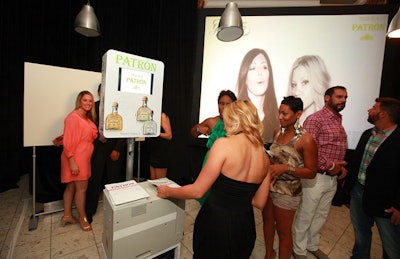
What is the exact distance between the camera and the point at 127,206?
116cm

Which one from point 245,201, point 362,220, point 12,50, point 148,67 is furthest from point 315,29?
point 12,50

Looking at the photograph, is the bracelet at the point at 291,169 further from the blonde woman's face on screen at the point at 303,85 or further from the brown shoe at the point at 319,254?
the blonde woman's face on screen at the point at 303,85

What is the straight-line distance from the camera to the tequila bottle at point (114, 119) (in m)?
1.19

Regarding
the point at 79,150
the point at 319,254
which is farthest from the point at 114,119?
the point at 319,254

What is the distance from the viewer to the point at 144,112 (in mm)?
1342

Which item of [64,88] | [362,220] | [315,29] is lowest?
[362,220]

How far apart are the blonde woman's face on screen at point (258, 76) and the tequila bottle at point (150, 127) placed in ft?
6.85

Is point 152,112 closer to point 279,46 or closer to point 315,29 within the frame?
point 279,46

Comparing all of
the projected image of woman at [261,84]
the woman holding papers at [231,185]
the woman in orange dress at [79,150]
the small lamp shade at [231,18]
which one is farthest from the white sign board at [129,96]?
the projected image of woman at [261,84]

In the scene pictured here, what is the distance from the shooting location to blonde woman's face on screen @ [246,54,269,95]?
3.01m

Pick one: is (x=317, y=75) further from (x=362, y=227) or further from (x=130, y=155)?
(x=130, y=155)

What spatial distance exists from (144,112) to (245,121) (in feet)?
2.22

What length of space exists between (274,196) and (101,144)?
1.88 m

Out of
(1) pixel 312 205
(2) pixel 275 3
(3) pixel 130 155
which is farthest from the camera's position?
(2) pixel 275 3
